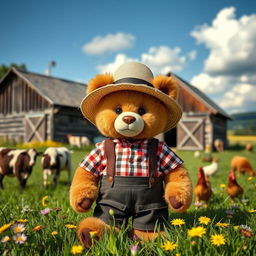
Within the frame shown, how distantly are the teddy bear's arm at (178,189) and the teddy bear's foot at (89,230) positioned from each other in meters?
0.55

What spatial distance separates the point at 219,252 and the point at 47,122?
16860mm

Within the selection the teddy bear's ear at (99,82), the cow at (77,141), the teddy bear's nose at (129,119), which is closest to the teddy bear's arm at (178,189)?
the teddy bear's nose at (129,119)

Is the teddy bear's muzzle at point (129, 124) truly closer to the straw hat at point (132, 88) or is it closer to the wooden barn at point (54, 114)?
the straw hat at point (132, 88)

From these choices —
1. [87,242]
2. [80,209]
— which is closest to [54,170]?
[80,209]

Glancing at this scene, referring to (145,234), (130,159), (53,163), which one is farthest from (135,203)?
(53,163)

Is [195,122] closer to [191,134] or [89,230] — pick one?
[191,134]

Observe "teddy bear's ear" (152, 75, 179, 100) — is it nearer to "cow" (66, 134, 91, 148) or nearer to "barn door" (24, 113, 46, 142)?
"cow" (66, 134, 91, 148)

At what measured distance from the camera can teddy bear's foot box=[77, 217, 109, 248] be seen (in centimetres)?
190

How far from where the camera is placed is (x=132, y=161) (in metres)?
2.29

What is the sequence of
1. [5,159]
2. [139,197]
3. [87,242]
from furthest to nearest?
1. [5,159]
2. [139,197]
3. [87,242]

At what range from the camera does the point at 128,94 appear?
238 cm

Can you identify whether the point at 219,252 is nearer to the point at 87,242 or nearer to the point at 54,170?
the point at 87,242

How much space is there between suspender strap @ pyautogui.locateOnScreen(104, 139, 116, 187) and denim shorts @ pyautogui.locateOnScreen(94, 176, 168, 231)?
0.12 ft

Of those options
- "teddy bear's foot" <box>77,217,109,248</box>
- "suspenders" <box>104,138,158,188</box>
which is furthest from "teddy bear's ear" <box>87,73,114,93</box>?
"teddy bear's foot" <box>77,217,109,248</box>
